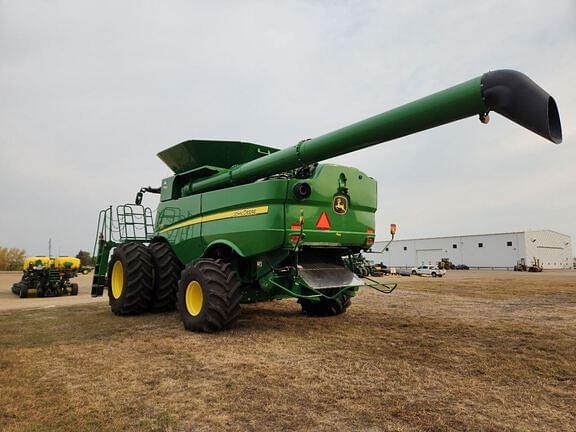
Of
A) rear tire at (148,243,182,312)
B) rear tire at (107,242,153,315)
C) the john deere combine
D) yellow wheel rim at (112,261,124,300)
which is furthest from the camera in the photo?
the john deere combine

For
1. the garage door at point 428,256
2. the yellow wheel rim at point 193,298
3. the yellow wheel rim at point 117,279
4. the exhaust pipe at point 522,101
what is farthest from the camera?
the garage door at point 428,256

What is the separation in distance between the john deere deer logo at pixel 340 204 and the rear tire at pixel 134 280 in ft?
13.0

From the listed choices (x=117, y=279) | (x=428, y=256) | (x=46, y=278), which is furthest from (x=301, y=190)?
(x=428, y=256)

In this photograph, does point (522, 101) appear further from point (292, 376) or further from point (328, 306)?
point (328, 306)

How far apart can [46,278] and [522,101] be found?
16.9 metres

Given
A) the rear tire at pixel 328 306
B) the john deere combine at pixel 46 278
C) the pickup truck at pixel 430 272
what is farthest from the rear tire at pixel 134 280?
the pickup truck at pixel 430 272

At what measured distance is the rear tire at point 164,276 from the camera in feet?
26.7

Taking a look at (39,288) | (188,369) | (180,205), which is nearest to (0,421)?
(188,369)

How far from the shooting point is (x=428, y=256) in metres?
65.8

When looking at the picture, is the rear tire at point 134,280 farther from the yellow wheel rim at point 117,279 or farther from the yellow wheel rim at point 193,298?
the yellow wheel rim at point 193,298

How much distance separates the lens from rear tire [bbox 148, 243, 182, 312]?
8.14 meters

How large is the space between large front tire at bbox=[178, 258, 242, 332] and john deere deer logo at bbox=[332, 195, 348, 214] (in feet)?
6.46

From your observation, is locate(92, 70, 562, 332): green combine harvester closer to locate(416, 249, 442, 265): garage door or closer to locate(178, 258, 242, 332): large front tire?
locate(178, 258, 242, 332): large front tire

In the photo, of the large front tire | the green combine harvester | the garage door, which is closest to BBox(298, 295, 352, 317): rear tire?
the green combine harvester
